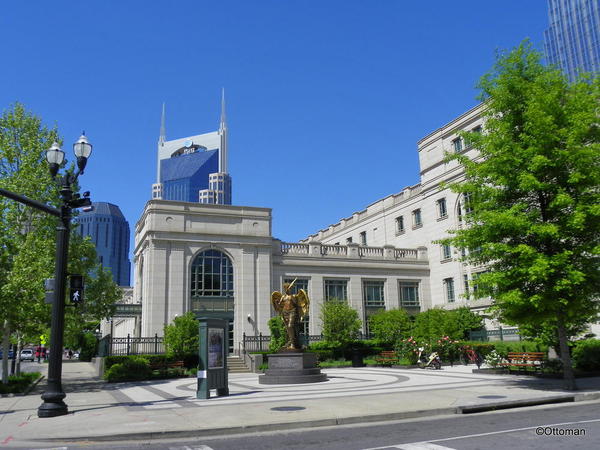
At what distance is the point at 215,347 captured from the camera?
18.1m

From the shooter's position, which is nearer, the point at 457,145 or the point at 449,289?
the point at 457,145

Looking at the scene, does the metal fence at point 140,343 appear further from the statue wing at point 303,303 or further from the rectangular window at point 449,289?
the rectangular window at point 449,289

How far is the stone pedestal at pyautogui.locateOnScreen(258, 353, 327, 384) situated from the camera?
74.8 ft

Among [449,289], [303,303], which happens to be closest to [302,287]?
[449,289]

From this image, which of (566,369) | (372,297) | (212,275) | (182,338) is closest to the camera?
(566,369)

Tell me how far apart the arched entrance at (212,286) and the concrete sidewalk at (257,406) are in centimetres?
1602

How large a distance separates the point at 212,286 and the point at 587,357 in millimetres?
24800

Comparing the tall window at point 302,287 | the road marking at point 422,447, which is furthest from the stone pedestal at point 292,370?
the tall window at point 302,287

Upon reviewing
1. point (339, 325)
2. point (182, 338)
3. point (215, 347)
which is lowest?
point (215, 347)

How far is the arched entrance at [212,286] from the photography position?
38.0 meters

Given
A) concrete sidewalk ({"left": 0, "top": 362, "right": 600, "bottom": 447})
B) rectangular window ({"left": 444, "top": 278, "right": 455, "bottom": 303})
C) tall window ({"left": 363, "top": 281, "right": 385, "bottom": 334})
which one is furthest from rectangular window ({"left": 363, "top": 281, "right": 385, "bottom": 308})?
concrete sidewalk ({"left": 0, "top": 362, "right": 600, "bottom": 447})

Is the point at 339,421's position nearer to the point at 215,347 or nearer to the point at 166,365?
the point at 215,347

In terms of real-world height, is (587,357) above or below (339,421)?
above

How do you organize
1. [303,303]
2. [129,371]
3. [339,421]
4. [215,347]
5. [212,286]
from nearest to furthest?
1. [339,421]
2. [215,347]
3. [303,303]
4. [129,371]
5. [212,286]
